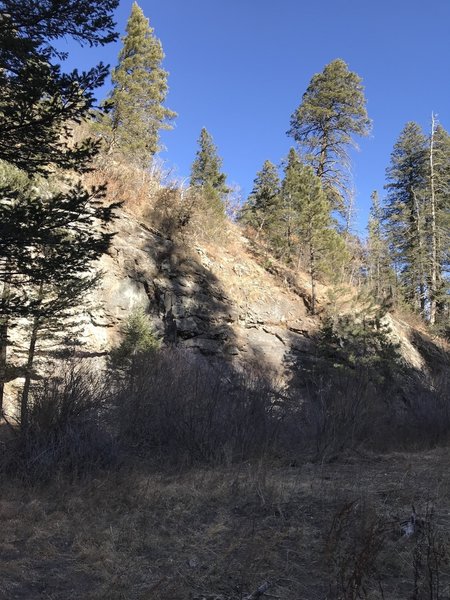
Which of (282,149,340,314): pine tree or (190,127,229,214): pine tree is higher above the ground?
(190,127,229,214): pine tree

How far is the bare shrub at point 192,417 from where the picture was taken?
340 inches

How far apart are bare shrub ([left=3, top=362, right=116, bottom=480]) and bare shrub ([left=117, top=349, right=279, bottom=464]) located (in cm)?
58

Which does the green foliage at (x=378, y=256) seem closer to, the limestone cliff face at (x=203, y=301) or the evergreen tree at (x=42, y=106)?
the limestone cliff face at (x=203, y=301)

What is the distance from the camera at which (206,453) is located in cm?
864

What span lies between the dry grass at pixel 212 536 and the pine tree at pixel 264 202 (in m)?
20.3

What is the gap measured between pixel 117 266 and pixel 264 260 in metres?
8.65

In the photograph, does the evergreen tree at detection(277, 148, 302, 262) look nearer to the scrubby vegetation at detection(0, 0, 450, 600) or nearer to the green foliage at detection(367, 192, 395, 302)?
the scrubby vegetation at detection(0, 0, 450, 600)

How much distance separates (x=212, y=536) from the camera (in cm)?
516

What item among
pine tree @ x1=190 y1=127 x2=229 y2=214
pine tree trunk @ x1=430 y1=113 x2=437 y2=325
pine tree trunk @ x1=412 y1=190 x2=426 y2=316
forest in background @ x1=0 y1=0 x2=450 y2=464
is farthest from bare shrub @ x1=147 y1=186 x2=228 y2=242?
pine tree trunk @ x1=412 y1=190 x2=426 y2=316

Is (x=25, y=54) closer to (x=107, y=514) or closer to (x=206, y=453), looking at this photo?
(x=107, y=514)

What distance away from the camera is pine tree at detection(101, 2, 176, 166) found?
82.2 ft

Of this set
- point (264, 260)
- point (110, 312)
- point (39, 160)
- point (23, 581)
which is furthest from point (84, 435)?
point (264, 260)

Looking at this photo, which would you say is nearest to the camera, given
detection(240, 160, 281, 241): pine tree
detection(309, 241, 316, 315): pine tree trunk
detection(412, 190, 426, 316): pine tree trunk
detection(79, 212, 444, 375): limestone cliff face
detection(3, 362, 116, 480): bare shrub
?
detection(3, 362, 116, 480): bare shrub

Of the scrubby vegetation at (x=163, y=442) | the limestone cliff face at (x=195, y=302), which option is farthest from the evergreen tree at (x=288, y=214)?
the scrubby vegetation at (x=163, y=442)
